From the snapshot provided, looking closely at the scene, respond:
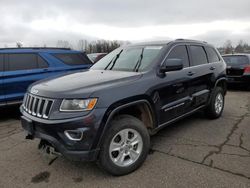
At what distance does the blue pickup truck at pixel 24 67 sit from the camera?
5738 mm

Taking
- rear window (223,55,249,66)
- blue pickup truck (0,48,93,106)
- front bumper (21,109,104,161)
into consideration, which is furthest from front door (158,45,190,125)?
rear window (223,55,249,66)

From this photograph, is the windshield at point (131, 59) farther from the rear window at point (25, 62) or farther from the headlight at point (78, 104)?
the rear window at point (25, 62)

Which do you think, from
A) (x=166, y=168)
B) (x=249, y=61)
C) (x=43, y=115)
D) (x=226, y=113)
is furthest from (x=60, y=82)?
(x=249, y=61)

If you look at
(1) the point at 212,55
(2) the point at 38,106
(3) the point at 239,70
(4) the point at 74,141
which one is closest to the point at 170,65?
(4) the point at 74,141

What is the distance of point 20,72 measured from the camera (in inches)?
234

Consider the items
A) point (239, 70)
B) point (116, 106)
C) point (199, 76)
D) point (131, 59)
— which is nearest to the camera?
point (116, 106)

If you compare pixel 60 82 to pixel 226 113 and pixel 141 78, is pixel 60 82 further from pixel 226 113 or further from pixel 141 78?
pixel 226 113

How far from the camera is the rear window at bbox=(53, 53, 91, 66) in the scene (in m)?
6.75

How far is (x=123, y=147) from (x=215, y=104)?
3.07 meters

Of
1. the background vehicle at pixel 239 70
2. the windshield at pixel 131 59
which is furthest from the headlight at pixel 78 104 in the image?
the background vehicle at pixel 239 70

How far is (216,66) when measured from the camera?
17.7 ft

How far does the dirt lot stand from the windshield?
145cm

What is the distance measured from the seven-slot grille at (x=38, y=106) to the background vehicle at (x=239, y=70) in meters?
7.97

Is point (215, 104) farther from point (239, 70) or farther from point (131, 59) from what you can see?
point (239, 70)
